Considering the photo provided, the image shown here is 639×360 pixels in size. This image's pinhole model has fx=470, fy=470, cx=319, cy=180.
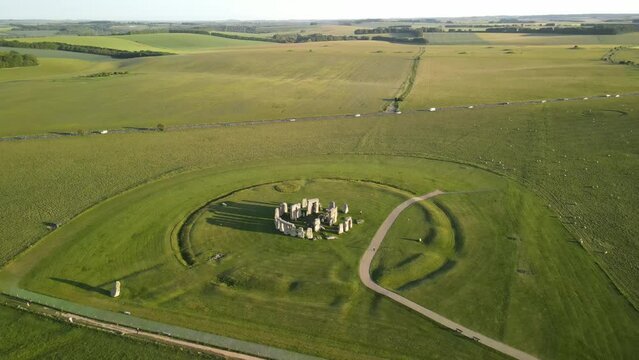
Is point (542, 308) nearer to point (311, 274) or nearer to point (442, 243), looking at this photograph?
point (442, 243)

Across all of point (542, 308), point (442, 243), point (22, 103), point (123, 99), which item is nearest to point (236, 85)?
point (123, 99)

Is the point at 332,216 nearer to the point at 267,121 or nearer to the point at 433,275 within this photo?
the point at 433,275

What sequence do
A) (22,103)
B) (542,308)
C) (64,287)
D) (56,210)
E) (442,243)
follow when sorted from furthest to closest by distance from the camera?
(22,103), (56,210), (442,243), (64,287), (542,308)

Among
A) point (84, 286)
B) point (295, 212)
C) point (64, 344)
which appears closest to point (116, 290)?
point (84, 286)

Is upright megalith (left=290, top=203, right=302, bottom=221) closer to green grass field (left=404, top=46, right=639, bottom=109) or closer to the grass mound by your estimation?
the grass mound

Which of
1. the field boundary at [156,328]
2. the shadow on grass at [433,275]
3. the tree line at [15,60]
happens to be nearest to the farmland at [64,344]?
the field boundary at [156,328]

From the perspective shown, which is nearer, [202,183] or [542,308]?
Result: [542,308]

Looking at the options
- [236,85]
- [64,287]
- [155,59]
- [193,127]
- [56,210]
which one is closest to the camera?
[64,287]
